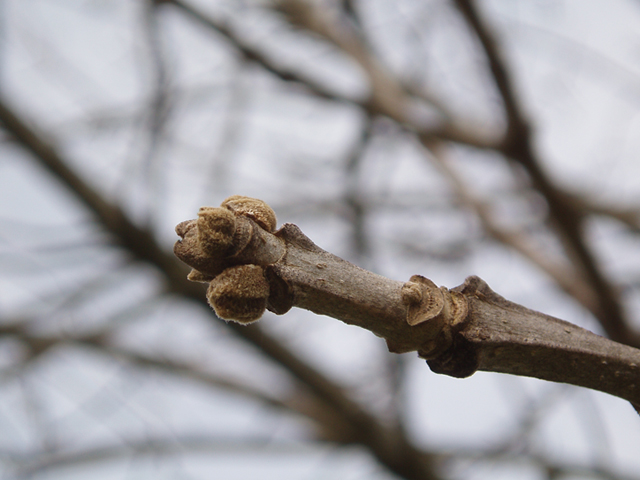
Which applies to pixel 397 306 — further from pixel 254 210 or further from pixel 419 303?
pixel 254 210

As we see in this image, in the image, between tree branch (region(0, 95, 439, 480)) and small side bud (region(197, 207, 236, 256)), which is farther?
tree branch (region(0, 95, 439, 480))

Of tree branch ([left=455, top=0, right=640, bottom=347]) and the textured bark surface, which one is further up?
tree branch ([left=455, top=0, right=640, bottom=347])

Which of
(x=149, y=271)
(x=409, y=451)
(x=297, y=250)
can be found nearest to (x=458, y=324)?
(x=297, y=250)

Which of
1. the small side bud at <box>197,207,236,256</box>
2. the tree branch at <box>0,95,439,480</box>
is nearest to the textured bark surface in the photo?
the small side bud at <box>197,207,236,256</box>

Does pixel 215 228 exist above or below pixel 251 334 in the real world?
below

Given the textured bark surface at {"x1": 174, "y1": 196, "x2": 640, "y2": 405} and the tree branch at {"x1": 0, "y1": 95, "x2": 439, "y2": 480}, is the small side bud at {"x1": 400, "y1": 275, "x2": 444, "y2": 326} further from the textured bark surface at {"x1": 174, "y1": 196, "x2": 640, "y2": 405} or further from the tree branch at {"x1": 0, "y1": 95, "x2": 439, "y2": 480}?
the tree branch at {"x1": 0, "y1": 95, "x2": 439, "y2": 480}

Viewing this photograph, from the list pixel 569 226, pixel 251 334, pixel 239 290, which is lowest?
pixel 239 290

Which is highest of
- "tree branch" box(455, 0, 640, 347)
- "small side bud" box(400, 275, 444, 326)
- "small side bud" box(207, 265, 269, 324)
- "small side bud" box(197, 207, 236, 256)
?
"tree branch" box(455, 0, 640, 347)

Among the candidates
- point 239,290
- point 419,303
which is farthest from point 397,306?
point 239,290
